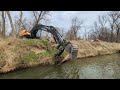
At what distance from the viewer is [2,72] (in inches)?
476

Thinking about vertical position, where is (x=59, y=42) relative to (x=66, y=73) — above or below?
above

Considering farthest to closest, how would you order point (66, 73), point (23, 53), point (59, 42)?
point (59, 42) < point (23, 53) < point (66, 73)

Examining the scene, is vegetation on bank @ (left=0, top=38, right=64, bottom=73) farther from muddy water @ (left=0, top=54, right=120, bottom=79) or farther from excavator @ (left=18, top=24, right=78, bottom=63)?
excavator @ (left=18, top=24, right=78, bottom=63)

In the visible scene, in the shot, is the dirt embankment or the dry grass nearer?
the dirt embankment

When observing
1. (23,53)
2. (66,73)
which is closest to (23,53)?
(23,53)

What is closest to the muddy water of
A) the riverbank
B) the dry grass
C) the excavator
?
the riverbank

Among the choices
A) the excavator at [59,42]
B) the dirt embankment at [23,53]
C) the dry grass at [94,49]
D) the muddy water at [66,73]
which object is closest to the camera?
the muddy water at [66,73]

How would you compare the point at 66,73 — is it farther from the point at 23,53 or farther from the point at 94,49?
the point at 94,49

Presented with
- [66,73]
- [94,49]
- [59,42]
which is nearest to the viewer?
[66,73]

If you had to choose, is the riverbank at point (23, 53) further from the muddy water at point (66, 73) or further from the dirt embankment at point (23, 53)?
the muddy water at point (66, 73)

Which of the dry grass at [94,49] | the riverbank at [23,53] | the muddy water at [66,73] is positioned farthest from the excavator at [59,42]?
the dry grass at [94,49]
